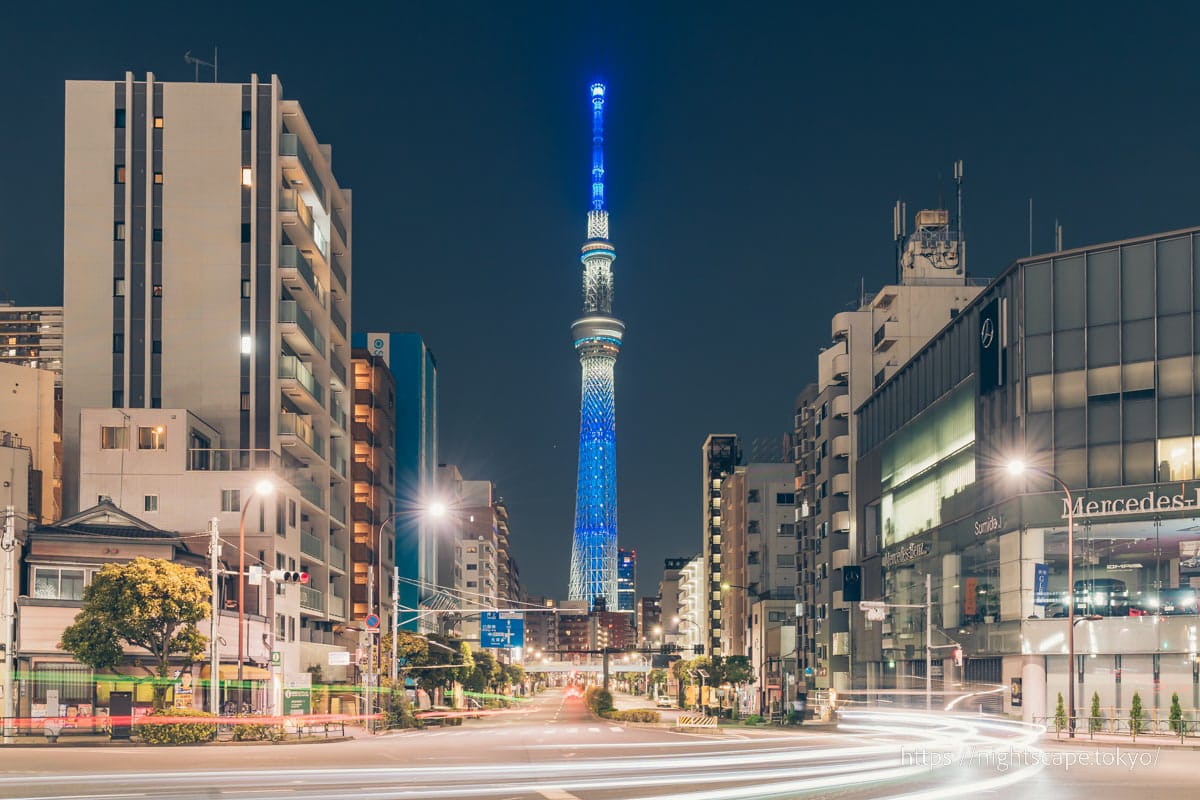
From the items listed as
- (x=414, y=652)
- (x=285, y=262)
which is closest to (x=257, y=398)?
(x=285, y=262)

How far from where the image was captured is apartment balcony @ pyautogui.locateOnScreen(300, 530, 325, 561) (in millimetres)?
92125

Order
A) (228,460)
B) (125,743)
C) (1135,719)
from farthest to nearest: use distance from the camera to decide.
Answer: (228,460)
(1135,719)
(125,743)

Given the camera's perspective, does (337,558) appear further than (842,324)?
No

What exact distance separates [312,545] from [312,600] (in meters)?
3.80

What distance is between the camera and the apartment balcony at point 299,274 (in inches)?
3590

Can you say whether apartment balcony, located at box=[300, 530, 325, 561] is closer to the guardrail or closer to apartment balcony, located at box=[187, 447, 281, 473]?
apartment balcony, located at box=[187, 447, 281, 473]

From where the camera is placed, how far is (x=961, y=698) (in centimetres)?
8181

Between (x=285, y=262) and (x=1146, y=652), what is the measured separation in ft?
186

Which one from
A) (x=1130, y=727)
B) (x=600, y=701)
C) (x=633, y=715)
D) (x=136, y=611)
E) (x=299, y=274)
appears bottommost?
(x=600, y=701)

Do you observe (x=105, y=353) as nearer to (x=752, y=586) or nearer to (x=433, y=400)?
(x=433, y=400)

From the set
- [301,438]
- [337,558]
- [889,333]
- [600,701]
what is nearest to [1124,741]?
[600,701]

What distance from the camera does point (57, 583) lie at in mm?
67125

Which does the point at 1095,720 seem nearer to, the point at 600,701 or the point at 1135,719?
the point at 1135,719

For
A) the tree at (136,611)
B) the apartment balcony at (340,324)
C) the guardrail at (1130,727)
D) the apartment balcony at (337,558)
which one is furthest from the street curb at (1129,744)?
the apartment balcony at (340,324)
